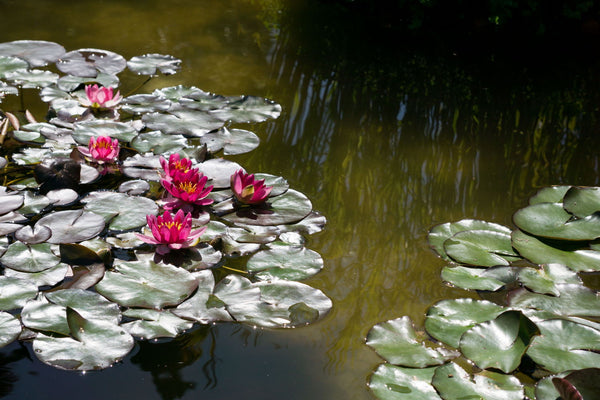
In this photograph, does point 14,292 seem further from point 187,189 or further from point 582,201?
point 582,201

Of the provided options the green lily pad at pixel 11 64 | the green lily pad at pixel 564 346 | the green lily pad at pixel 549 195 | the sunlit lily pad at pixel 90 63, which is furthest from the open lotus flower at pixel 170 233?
the green lily pad at pixel 11 64

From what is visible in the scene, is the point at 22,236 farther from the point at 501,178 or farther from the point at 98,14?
the point at 98,14

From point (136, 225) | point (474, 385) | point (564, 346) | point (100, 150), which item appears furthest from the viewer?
point (100, 150)

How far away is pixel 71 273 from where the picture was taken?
1.91m

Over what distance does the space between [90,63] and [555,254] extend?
7.96ft

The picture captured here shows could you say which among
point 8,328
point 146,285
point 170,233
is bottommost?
point 8,328

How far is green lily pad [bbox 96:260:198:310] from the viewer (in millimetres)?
1787

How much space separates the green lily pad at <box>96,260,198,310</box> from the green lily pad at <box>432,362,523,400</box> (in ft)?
2.47

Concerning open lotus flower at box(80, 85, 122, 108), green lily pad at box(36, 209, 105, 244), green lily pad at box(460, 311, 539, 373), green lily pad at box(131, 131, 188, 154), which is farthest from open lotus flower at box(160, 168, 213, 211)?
green lily pad at box(460, 311, 539, 373)

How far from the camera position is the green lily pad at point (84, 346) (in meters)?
1.59

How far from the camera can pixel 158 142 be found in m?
2.60

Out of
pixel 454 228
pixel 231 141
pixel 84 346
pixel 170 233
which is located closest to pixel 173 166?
pixel 170 233

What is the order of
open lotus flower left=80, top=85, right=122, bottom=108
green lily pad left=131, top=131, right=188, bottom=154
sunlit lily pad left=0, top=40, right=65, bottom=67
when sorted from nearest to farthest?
1. green lily pad left=131, top=131, right=188, bottom=154
2. open lotus flower left=80, top=85, right=122, bottom=108
3. sunlit lily pad left=0, top=40, right=65, bottom=67

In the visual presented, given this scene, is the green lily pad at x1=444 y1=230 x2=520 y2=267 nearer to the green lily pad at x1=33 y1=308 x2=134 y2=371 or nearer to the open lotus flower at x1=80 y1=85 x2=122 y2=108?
the green lily pad at x1=33 y1=308 x2=134 y2=371
